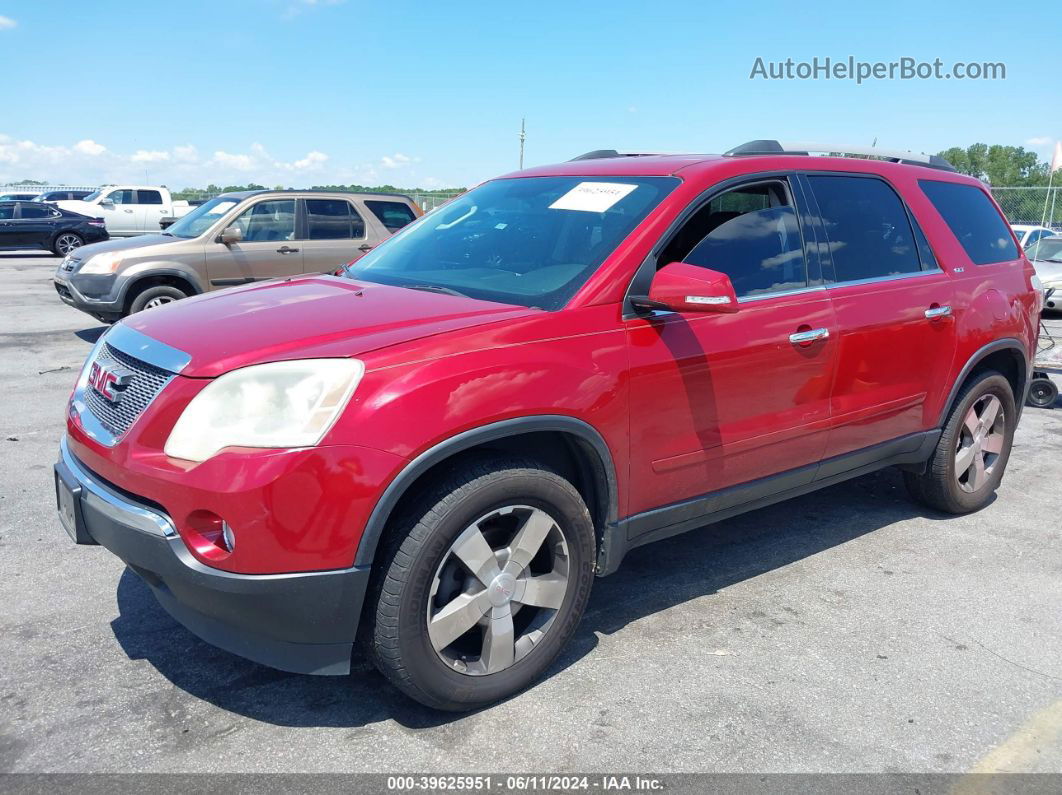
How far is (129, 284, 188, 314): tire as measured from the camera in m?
9.54

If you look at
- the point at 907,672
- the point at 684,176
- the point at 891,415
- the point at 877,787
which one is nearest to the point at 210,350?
the point at 684,176

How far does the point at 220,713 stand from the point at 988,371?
4.18 meters

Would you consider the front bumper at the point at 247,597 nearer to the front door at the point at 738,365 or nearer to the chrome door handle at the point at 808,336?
the front door at the point at 738,365

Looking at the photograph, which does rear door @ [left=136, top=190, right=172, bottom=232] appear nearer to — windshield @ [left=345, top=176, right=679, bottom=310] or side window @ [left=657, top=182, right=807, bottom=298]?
windshield @ [left=345, top=176, right=679, bottom=310]

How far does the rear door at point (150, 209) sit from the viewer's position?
88.2 ft

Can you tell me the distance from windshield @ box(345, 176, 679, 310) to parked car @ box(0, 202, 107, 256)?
72.2ft

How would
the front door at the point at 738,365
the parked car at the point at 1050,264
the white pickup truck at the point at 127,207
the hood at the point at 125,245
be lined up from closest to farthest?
1. the front door at the point at 738,365
2. the hood at the point at 125,245
3. the parked car at the point at 1050,264
4. the white pickup truck at the point at 127,207

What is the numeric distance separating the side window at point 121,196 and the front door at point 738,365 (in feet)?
88.4

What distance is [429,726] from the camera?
2.84 metres

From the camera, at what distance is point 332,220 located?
35.1 ft

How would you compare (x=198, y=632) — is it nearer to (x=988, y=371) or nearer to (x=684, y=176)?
(x=684, y=176)

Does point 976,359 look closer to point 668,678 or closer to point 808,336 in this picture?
point 808,336

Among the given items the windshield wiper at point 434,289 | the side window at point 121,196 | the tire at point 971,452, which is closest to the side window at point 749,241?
the windshield wiper at point 434,289

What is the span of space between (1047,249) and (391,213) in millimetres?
11866
